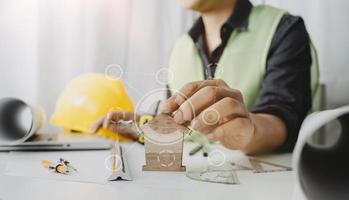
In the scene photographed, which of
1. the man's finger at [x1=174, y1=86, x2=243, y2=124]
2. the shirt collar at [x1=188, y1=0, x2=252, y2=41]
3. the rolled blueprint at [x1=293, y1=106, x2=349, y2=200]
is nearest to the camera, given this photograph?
the rolled blueprint at [x1=293, y1=106, x2=349, y2=200]

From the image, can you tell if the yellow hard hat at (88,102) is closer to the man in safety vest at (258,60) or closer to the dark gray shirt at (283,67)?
the man in safety vest at (258,60)

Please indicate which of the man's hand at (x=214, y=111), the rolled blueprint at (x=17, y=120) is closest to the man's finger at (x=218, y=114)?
the man's hand at (x=214, y=111)

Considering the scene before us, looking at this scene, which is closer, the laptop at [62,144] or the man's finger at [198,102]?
the man's finger at [198,102]

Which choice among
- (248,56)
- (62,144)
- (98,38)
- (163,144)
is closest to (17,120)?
(62,144)

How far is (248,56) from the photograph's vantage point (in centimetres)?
90

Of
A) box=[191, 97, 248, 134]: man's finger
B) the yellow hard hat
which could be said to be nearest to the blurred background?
the yellow hard hat

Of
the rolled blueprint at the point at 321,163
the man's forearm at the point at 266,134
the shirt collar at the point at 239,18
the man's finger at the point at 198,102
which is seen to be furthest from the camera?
the shirt collar at the point at 239,18

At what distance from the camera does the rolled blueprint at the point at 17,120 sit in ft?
2.75

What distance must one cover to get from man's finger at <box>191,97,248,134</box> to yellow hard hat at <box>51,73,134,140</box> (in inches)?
7.4

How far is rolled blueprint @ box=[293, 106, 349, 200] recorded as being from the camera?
18.9 inches

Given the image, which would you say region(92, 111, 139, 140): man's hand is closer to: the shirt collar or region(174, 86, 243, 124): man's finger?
region(174, 86, 243, 124): man's finger

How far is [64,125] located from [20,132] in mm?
103

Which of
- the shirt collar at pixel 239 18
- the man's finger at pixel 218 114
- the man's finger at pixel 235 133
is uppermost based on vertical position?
the shirt collar at pixel 239 18

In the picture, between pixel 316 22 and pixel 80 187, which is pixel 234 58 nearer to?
pixel 316 22
